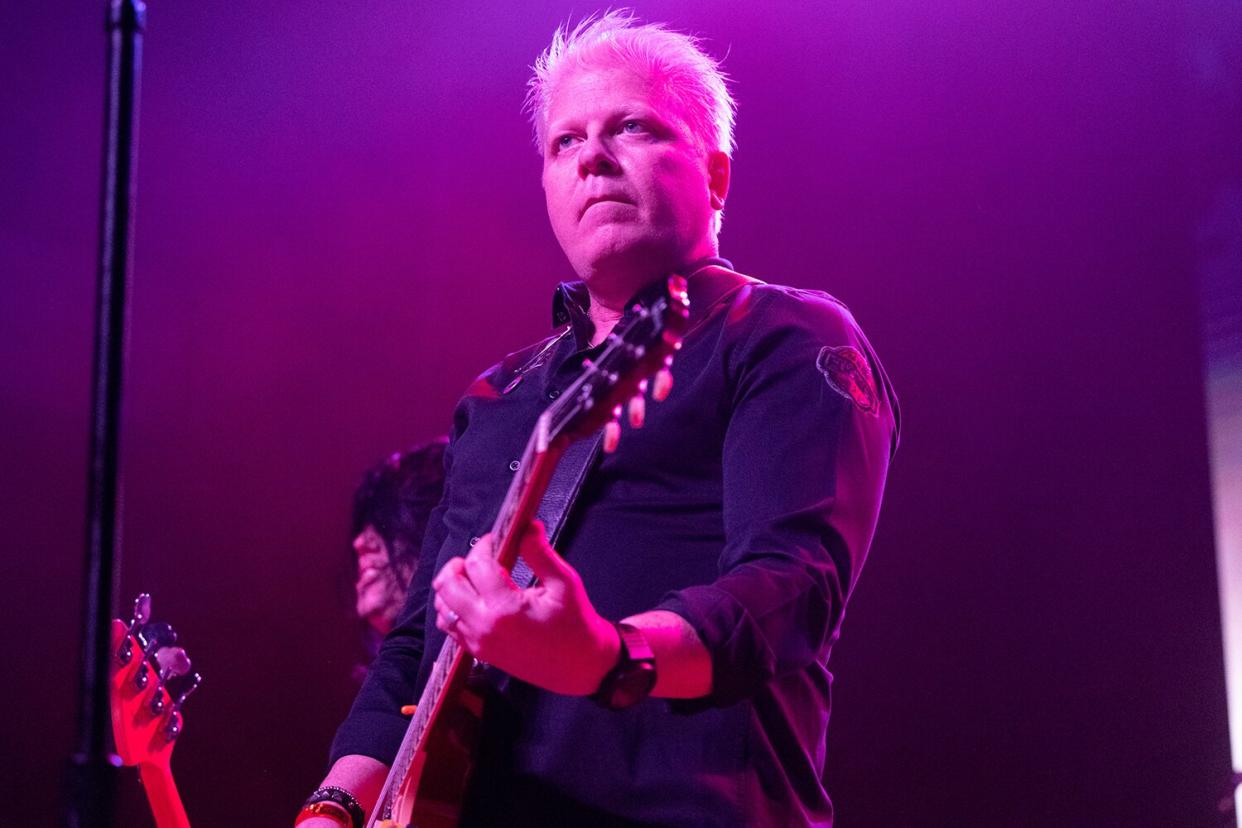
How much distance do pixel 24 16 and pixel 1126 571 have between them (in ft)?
12.3

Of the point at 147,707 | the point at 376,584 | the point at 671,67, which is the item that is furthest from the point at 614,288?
the point at 376,584

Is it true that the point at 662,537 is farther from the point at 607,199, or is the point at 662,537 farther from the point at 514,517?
the point at 607,199

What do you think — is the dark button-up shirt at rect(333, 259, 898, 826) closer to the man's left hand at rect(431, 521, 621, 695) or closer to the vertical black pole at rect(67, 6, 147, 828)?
the man's left hand at rect(431, 521, 621, 695)

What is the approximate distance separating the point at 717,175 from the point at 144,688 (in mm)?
2062

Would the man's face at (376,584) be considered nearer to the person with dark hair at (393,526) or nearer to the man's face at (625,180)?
the person with dark hair at (393,526)

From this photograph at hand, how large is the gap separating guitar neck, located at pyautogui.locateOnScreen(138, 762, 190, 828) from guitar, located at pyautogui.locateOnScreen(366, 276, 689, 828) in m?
1.65

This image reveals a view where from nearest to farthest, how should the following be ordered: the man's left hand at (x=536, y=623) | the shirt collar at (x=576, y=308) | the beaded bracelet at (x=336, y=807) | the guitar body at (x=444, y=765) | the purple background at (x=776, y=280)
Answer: the man's left hand at (x=536, y=623) < the guitar body at (x=444, y=765) < the beaded bracelet at (x=336, y=807) < the shirt collar at (x=576, y=308) < the purple background at (x=776, y=280)

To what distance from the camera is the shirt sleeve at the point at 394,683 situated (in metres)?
1.95

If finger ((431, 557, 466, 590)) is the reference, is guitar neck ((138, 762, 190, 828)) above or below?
below

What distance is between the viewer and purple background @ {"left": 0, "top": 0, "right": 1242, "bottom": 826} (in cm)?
329

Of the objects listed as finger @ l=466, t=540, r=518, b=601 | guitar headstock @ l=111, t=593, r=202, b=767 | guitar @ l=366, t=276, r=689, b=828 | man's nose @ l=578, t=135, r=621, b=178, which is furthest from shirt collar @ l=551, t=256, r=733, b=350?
guitar headstock @ l=111, t=593, r=202, b=767

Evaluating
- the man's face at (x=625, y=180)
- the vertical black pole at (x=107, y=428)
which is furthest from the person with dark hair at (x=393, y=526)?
the vertical black pole at (x=107, y=428)

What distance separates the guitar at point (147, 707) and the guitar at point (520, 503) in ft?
5.34

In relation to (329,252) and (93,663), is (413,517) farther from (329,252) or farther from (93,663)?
(93,663)
